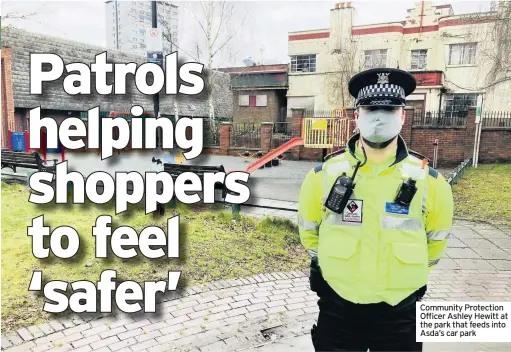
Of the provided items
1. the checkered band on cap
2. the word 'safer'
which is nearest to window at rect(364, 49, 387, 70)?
the word 'safer'

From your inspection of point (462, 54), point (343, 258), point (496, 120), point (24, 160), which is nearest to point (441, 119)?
point (496, 120)

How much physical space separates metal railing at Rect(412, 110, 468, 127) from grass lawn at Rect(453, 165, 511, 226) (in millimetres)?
2252

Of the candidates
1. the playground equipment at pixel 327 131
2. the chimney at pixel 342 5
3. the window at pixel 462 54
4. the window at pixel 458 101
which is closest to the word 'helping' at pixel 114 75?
the playground equipment at pixel 327 131

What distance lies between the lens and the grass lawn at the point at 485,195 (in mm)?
7910

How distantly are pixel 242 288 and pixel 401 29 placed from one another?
2534 centimetres

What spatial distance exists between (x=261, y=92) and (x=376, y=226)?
28.1 meters

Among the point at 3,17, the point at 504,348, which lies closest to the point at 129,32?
the point at 3,17

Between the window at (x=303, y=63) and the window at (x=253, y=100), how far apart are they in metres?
3.01

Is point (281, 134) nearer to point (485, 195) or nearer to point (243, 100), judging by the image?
point (485, 195)

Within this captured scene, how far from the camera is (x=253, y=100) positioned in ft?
98.0

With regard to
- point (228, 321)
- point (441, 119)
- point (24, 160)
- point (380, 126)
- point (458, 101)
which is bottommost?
point (228, 321)

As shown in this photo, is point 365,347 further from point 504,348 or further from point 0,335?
point 0,335

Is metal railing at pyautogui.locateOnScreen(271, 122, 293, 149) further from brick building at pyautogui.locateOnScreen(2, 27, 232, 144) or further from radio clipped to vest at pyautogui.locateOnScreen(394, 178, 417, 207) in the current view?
radio clipped to vest at pyautogui.locateOnScreen(394, 178, 417, 207)

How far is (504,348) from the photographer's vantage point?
314 cm
